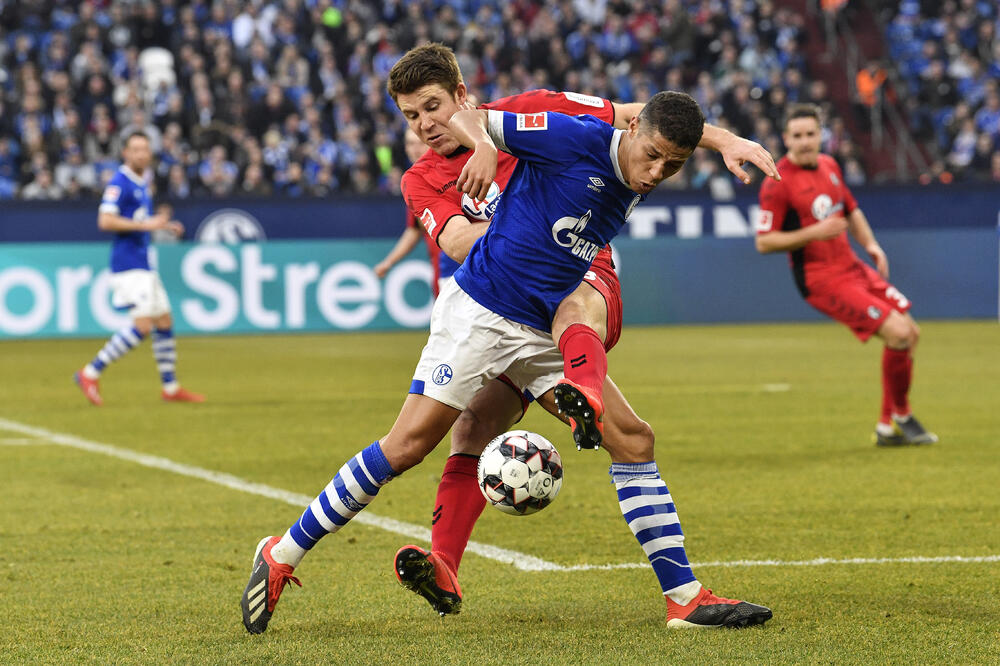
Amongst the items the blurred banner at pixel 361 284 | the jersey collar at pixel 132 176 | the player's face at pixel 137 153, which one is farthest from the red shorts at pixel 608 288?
the blurred banner at pixel 361 284

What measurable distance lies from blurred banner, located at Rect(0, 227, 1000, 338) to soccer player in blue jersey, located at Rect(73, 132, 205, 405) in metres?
5.67

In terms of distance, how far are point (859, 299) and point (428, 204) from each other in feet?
15.4

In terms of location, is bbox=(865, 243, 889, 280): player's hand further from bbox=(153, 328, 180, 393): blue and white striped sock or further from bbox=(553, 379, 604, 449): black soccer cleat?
bbox=(153, 328, 180, 393): blue and white striped sock

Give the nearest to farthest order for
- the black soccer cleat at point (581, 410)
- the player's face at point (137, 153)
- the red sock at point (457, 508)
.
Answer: the black soccer cleat at point (581, 410)
the red sock at point (457, 508)
the player's face at point (137, 153)

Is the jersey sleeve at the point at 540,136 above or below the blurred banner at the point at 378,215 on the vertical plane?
above

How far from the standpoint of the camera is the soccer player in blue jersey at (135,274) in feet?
39.2

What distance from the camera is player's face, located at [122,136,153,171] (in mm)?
11836

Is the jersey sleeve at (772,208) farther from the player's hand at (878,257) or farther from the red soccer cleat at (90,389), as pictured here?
the red soccer cleat at (90,389)

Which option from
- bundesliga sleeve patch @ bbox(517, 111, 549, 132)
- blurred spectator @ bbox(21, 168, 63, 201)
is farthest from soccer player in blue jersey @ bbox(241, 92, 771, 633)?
blurred spectator @ bbox(21, 168, 63, 201)

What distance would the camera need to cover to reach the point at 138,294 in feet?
40.0

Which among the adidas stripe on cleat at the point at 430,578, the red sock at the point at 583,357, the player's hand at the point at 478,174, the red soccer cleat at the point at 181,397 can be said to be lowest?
the red soccer cleat at the point at 181,397

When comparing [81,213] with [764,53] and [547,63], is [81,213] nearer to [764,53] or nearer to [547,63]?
[547,63]

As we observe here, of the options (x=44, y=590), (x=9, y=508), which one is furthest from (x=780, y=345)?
(x=44, y=590)

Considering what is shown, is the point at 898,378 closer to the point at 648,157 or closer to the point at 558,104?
the point at 558,104
